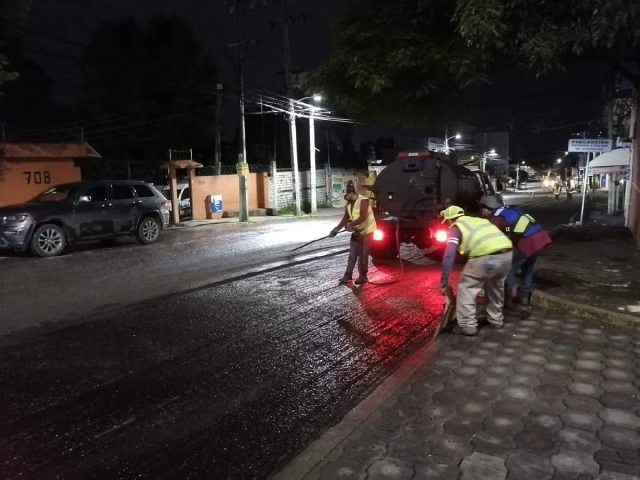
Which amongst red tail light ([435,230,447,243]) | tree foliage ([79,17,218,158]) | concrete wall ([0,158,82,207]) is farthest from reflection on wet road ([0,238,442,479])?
tree foliage ([79,17,218,158])

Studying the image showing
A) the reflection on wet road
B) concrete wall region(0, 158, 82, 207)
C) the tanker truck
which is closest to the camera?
the reflection on wet road

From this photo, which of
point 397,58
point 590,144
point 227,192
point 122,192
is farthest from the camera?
point 227,192

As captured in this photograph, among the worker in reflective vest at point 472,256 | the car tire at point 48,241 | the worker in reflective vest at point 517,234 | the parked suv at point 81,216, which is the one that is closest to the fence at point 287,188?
the parked suv at point 81,216

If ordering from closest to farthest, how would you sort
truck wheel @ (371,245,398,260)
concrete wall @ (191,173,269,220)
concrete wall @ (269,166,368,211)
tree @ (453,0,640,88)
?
tree @ (453,0,640,88), truck wheel @ (371,245,398,260), concrete wall @ (191,173,269,220), concrete wall @ (269,166,368,211)

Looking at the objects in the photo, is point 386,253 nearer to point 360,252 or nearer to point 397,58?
point 360,252

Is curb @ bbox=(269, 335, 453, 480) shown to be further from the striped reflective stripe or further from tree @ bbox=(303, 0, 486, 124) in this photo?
tree @ bbox=(303, 0, 486, 124)

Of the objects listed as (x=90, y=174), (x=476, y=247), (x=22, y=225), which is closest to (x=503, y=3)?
(x=476, y=247)

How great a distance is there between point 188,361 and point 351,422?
2.13m

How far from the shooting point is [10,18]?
14.3 m

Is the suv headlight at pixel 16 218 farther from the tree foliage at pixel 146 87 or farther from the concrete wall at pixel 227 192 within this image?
the tree foliage at pixel 146 87

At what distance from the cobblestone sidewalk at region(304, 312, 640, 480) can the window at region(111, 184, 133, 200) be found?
10.8m

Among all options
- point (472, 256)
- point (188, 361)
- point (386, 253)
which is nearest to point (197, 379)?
point (188, 361)

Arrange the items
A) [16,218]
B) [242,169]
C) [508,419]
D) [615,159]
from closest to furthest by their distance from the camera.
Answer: [508,419], [16,218], [615,159], [242,169]

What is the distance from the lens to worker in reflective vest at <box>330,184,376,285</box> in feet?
29.2
